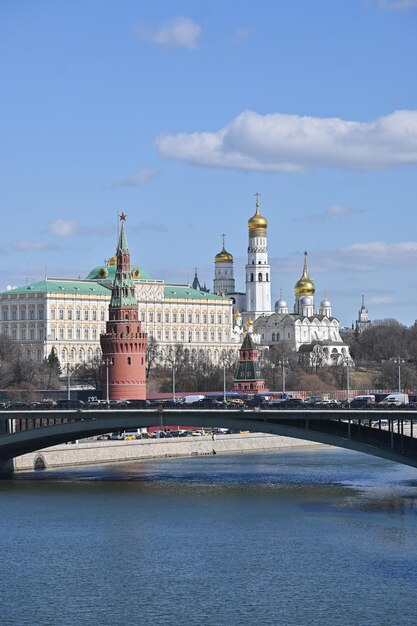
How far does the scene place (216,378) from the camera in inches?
4978

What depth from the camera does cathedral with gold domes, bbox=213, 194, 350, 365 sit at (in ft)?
590

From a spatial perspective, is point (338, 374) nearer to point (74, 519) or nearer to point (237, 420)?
point (237, 420)

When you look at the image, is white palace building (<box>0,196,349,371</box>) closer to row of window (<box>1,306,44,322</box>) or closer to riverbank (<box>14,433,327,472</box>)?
row of window (<box>1,306,44,322</box>)

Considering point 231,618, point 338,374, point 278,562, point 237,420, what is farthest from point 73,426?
point 338,374

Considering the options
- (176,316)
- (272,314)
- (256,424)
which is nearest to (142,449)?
(256,424)

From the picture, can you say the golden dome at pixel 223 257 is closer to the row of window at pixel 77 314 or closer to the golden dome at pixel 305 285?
the golden dome at pixel 305 285

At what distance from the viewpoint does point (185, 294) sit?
163 metres

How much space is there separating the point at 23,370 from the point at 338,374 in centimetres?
3750

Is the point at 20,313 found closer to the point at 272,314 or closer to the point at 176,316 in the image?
the point at 176,316

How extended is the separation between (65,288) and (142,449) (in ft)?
226

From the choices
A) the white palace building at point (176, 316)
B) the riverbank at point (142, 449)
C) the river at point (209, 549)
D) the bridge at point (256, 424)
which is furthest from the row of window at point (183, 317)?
the river at point (209, 549)

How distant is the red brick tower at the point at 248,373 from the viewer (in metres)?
112

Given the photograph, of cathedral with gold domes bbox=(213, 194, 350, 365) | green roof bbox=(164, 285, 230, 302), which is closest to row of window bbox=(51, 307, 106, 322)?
green roof bbox=(164, 285, 230, 302)

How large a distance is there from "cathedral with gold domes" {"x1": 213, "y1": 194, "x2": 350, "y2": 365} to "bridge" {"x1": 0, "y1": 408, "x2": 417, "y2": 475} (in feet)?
331
